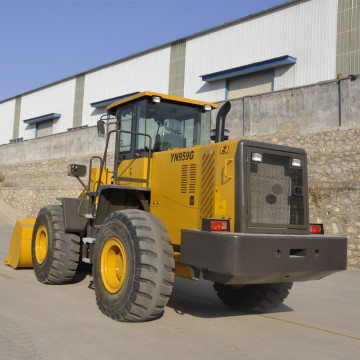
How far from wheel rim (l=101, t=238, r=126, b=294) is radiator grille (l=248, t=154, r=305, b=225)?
1.75 meters

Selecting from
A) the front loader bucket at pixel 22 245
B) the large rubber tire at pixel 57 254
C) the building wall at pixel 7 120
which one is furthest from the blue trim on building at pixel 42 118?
the large rubber tire at pixel 57 254

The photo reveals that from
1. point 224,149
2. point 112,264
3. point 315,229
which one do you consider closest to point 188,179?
point 224,149

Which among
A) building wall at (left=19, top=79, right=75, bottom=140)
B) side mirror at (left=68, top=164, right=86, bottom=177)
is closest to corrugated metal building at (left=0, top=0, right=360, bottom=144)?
building wall at (left=19, top=79, right=75, bottom=140)

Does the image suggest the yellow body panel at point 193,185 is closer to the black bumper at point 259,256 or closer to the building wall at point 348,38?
the black bumper at point 259,256

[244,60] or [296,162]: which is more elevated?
[244,60]

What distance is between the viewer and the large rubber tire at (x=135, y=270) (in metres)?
5.18

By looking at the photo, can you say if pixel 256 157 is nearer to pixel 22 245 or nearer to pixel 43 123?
pixel 22 245

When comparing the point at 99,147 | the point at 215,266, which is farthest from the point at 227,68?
the point at 215,266

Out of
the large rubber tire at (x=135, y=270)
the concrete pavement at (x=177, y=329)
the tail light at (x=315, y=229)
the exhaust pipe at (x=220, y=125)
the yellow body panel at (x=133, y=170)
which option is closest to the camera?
the concrete pavement at (x=177, y=329)

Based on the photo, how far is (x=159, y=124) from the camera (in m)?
6.82

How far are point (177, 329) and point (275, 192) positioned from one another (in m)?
1.94

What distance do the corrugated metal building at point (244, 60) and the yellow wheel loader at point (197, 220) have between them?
1313 centimetres

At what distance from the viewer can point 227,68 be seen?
72.4ft

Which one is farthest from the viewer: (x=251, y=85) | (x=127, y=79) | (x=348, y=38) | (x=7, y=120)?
(x=7, y=120)
